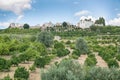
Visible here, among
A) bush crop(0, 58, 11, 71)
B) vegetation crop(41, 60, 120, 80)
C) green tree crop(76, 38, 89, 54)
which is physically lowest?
Result: green tree crop(76, 38, 89, 54)

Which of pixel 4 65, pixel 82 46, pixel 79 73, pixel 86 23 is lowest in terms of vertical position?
pixel 82 46

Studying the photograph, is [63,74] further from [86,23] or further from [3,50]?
[86,23]

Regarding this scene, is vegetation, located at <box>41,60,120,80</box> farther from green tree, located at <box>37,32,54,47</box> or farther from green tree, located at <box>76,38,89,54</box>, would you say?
green tree, located at <box>37,32,54,47</box>

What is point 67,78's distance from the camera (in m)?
18.8

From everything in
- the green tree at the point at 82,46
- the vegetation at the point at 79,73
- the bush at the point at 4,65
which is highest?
the vegetation at the point at 79,73

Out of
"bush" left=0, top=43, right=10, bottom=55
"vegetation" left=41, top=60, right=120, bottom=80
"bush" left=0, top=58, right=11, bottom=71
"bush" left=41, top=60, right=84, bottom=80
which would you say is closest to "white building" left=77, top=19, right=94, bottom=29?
"bush" left=0, top=43, right=10, bottom=55

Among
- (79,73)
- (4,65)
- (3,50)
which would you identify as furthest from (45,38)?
(79,73)

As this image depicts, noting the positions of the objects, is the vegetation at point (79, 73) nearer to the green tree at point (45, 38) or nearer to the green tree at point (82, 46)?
the green tree at point (82, 46)

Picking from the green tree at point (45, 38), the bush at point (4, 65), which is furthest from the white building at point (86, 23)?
the bush at point (4, 65)

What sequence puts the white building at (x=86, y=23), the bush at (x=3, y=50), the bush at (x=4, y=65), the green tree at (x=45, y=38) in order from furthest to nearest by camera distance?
the white building at (x=86, y=23) < the green tree at (x=45, y=38) < the bush at (x=3, y=50) < the bush at (x=4, y=65)

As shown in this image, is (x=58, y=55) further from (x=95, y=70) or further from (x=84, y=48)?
(x=95, y=70)

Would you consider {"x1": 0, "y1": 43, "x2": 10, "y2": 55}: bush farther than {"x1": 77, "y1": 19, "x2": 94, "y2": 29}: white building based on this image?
No

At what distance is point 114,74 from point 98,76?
3.86 feet

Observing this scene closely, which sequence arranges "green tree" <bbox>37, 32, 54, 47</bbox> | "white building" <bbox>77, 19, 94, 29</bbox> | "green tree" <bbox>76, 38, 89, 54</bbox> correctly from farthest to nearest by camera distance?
"white building" <bbox>77, 19, 94, 29</bbox>
"green tree" <bbox>37, 32, 54, 47</bbox>
"green tree" <bbox>76, 38, 89, 54</bbox>
